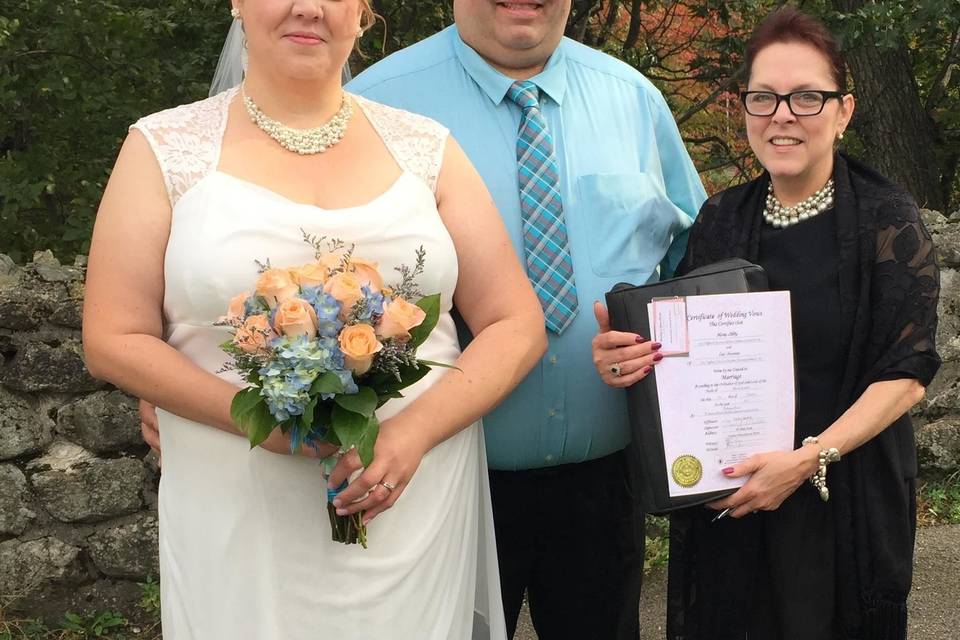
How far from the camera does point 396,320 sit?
2264 mm

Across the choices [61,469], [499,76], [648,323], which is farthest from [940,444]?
[61,469]

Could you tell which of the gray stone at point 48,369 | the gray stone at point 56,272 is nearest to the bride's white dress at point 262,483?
the gray stone at point 48,369

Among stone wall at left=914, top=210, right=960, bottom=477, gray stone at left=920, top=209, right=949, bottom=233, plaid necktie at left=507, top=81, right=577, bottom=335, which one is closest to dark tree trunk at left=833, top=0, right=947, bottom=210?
gray stone at left=920, top=209, right=949, bottom=233

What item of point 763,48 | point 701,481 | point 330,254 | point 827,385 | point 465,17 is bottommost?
point 701,481

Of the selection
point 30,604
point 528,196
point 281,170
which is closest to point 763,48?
point 528,196

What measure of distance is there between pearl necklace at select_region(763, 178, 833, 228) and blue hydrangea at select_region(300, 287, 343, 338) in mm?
1333

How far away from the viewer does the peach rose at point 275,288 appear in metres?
2.25

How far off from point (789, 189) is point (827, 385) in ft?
1.75

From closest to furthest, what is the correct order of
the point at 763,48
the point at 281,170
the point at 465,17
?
the point at 281,170, the point at 763,48, the point at 465,17

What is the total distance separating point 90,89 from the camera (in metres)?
5.31

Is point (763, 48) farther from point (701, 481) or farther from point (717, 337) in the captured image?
point (701, 481)

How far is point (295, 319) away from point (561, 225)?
1155 millimetres

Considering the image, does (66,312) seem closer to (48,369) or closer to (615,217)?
(48,369)

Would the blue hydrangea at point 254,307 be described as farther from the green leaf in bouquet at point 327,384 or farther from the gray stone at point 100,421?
the gray stone at point 100,421
